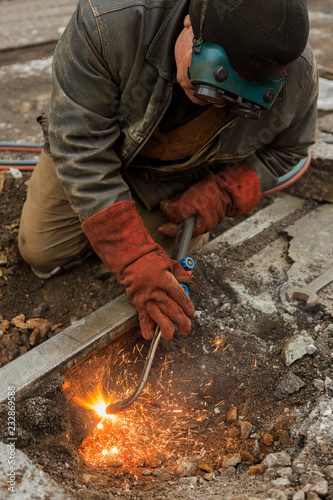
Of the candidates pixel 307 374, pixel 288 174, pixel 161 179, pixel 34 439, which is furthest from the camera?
pixel 288 174

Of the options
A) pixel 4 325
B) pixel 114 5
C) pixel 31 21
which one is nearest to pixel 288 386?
pixel 4 325

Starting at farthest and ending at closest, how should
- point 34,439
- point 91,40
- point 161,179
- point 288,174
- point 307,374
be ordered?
point 288,174 < point 161,179 < point 307,374 < point 91,40 < point 34,439

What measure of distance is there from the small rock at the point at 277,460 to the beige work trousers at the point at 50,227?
4.99ft

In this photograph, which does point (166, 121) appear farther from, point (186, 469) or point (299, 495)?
point (299, 495)

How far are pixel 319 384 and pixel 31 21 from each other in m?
6.97

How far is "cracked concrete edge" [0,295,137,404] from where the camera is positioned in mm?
2021

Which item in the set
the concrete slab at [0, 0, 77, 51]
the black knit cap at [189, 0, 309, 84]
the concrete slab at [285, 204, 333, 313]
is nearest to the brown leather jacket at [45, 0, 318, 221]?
the black knit cap at [189, 0, 309, 84]

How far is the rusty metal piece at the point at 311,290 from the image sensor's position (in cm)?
258

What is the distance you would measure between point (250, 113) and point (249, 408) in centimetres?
135

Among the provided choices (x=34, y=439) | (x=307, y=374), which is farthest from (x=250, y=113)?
(x=34, y=439)

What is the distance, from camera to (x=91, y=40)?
83.6 inches

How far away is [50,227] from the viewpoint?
10.1ft

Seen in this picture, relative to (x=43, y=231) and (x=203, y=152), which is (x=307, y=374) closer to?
(x=203, y=152)

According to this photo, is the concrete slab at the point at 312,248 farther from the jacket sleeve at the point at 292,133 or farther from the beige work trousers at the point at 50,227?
the beige work trousers at the point at 50,227
